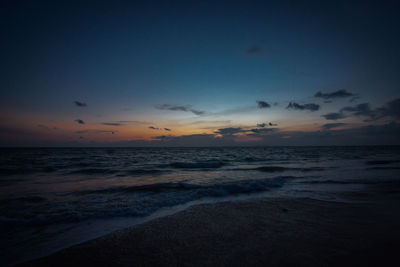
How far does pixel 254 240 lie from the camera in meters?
3.65

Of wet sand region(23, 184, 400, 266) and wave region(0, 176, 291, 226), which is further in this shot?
wave region(0, 176, 291, 226)

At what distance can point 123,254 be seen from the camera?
3273 mm

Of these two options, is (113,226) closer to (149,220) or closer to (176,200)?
(149,220)

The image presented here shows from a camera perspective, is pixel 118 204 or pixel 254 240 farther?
pixel 118 204

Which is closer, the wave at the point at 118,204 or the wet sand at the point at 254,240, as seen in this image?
the wet sand at the point at 254,240

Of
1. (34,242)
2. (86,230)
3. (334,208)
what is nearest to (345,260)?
(334,208)

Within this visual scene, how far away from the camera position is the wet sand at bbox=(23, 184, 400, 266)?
3.00m

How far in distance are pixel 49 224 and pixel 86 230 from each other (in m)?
1.37

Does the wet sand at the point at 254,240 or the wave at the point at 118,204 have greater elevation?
the wet sand at the point at 254,240

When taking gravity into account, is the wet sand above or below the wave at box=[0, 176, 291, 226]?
above

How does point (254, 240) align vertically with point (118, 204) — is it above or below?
above

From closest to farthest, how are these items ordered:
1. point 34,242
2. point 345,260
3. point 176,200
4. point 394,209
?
point 345,260
point 34,242
point 394,209
point 176,200

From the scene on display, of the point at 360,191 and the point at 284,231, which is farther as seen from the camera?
the point at 360,191

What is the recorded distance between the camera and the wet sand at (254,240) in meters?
3.00
